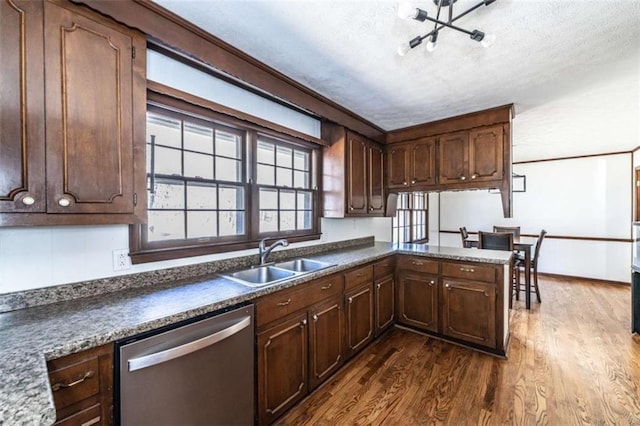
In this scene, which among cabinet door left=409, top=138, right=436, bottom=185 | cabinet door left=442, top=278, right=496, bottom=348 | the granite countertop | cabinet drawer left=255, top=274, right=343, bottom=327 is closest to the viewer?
the granite countertop

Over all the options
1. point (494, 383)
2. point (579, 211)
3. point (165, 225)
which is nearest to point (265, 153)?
point (165, 225)

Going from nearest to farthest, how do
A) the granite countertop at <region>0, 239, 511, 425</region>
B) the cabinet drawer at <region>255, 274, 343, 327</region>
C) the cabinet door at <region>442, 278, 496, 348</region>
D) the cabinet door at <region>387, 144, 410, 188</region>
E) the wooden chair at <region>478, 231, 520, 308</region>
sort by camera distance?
the granite countertop at <region>0, 239, 511, 425</region> → the cabinet drawer at <region>255, 274, 343, 327</region> → the cabinet door at <region>442, 278, 496, 348</region> → the cabinet door at <region>387, 144, 410, 188</region> → the wooden chair at <region>478, 231, 520, 308</region>

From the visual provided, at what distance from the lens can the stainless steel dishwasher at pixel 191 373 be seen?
44.1 inches

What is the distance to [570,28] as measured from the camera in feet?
5.37

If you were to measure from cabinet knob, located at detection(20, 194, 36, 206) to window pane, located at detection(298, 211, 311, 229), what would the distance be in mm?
2032

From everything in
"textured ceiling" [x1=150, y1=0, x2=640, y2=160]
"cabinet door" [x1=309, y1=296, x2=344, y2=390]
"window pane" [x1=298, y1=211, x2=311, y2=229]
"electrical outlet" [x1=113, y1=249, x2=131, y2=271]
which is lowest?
"cabinet door" [x1=309, y1=296, x2=344, y2=390]

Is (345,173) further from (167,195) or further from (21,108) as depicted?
(21,108)

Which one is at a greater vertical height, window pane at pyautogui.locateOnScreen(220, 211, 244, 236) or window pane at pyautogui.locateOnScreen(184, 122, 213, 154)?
window pane at pyautogui.locateOnScreen(184, 122, 213, 154)

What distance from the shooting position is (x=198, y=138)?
2.01 meters

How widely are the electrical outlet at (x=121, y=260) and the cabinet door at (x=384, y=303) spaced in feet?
7.00

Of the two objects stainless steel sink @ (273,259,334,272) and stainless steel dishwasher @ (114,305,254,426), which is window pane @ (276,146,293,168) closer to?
stainless steel sink @ (273,259,334,272)

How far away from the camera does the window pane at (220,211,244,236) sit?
2182mm

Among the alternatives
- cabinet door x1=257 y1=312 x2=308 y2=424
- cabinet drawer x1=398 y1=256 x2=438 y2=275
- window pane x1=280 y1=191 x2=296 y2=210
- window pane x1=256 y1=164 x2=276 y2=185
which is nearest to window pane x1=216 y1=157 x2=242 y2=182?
window pane x1=256 y1=164 x2=276 y2=185

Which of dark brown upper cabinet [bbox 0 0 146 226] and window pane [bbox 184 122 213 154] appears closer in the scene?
dark brown upper cabinet [bbox 0 0 146 226]
